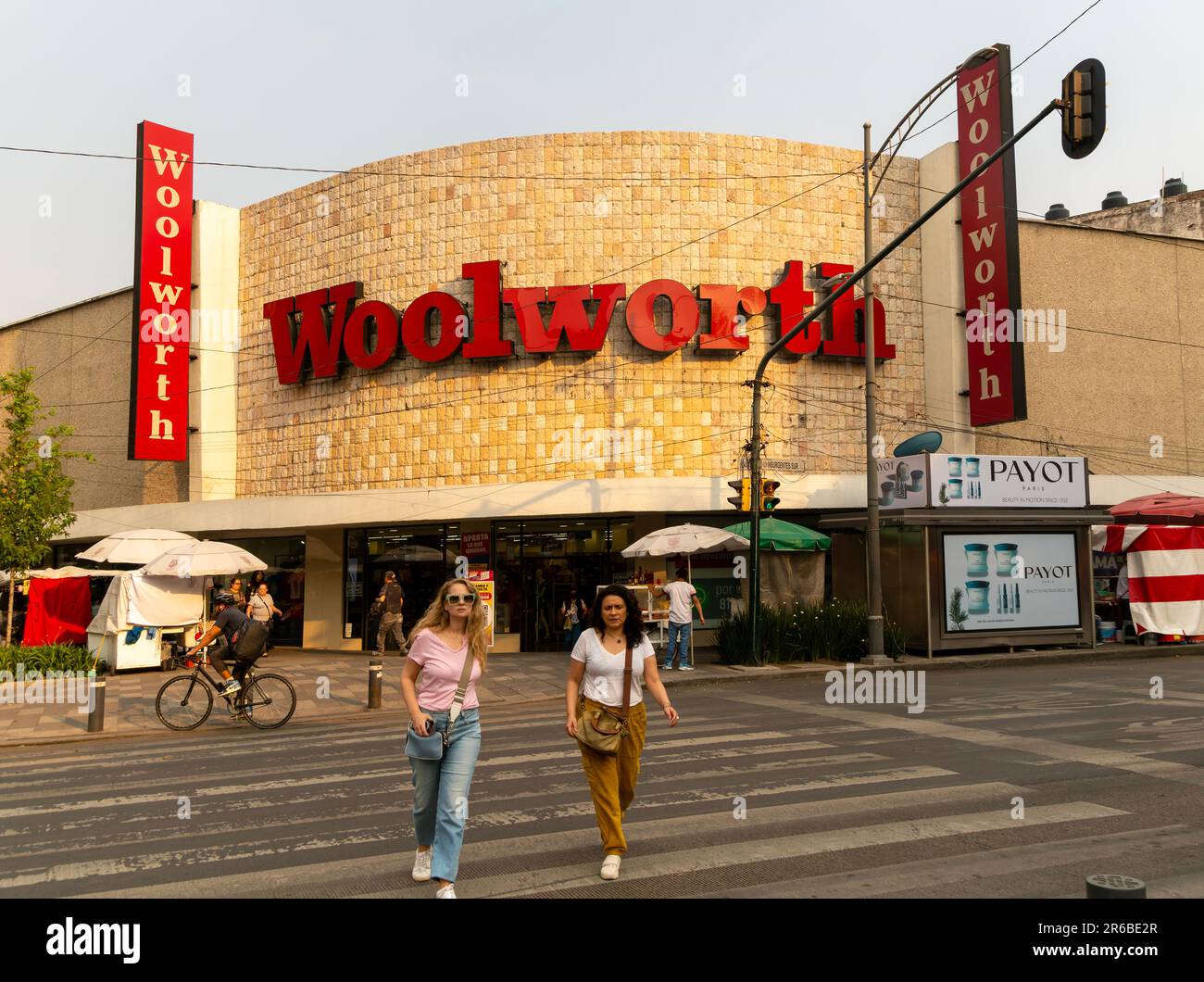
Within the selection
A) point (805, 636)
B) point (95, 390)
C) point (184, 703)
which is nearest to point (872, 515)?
point (805, 636)

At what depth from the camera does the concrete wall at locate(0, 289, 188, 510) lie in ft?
105

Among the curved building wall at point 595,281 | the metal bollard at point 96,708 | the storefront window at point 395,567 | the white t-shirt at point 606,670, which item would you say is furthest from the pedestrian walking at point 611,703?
the storefront window at point 395,567

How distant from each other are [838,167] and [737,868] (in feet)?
78.1

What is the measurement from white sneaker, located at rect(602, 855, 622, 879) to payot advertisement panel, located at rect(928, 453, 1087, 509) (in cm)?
1567

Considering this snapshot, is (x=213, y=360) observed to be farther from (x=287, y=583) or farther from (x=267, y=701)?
(x=267, y=701)

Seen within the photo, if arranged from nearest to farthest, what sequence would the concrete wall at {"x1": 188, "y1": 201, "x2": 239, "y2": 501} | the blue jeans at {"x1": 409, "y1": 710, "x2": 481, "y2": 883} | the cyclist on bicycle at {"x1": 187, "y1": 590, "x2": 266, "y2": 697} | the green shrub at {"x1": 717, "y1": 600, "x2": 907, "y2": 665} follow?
1. the blue jeans at {"x1": 409, "y1": 710, "x2": 481, "y2": 883}
2. the cyclist on bicycle at {"x1": 187, "y1": 590, "x2": 266, "y2": 697}
3. the green shrub at {"x1": 717, "y1": 600, "x2": 907, "y2": 665}
4. the concrete wall at {"x1": 188, "y1": 201, "x2": 239, "y2": 501}

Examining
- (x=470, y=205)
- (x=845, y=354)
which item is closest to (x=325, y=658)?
(x=470, y=205)

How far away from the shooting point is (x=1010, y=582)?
20109 mm

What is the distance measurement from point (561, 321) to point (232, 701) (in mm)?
13685

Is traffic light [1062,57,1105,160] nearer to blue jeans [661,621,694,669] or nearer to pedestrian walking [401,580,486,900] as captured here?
pedestrian walking [401,580,486,900]

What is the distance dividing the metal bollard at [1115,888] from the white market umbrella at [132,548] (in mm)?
19869

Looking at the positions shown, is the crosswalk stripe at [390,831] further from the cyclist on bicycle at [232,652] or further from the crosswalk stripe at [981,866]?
the cyclist on bicycle at [232,652]

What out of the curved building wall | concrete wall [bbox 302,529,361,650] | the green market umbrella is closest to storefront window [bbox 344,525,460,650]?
concrete wall [bbox 302,529,361,650]

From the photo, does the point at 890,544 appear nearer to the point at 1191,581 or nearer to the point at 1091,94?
the point at 1191,581
